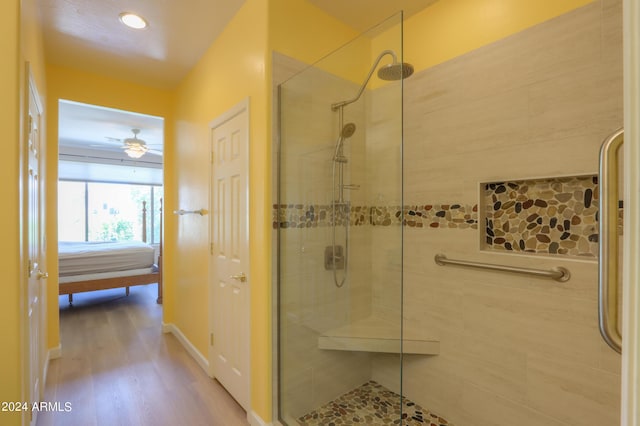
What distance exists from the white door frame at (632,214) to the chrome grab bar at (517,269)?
1284 millimetres

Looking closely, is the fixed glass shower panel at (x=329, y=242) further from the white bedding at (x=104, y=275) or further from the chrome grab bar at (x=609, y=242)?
the white bedding at (x=104, y=275)

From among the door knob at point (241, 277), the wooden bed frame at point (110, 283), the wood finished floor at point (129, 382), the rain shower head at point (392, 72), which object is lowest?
the wood finished floor at point (129, 382)

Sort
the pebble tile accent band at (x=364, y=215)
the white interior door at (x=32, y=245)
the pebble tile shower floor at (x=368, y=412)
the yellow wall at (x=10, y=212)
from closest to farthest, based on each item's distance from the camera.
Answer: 1. the yellow wall at (x=10, y=212)
2. the white interior door at (x=32, y=245)
3. the pebble tile accent band at (x=364, y=215)
4. the pebble tile shower floor at (x=368, y=412)

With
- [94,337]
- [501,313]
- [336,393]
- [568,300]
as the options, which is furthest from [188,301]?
[568,300]

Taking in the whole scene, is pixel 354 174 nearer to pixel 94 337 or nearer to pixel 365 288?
pixel 365 288

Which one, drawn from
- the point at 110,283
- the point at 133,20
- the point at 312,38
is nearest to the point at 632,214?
the point at 312,38

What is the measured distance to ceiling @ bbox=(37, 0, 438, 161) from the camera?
204 cm

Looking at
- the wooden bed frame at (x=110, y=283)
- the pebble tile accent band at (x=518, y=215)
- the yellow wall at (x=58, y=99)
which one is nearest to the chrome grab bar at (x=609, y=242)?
the pebble tile accent band at (x=518, y=215)

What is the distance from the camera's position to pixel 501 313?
67.4 inches

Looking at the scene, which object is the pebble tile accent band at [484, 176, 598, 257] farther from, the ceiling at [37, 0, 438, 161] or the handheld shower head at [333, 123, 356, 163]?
the ceiling at [37, 0, 438, 161]

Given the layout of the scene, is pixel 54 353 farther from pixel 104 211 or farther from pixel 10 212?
pixel 104 211

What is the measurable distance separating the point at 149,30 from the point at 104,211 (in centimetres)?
695

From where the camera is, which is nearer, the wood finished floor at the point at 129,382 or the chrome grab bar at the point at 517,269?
the chrome grab bar at the point at 517,269

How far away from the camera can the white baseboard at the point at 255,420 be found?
1.87m
